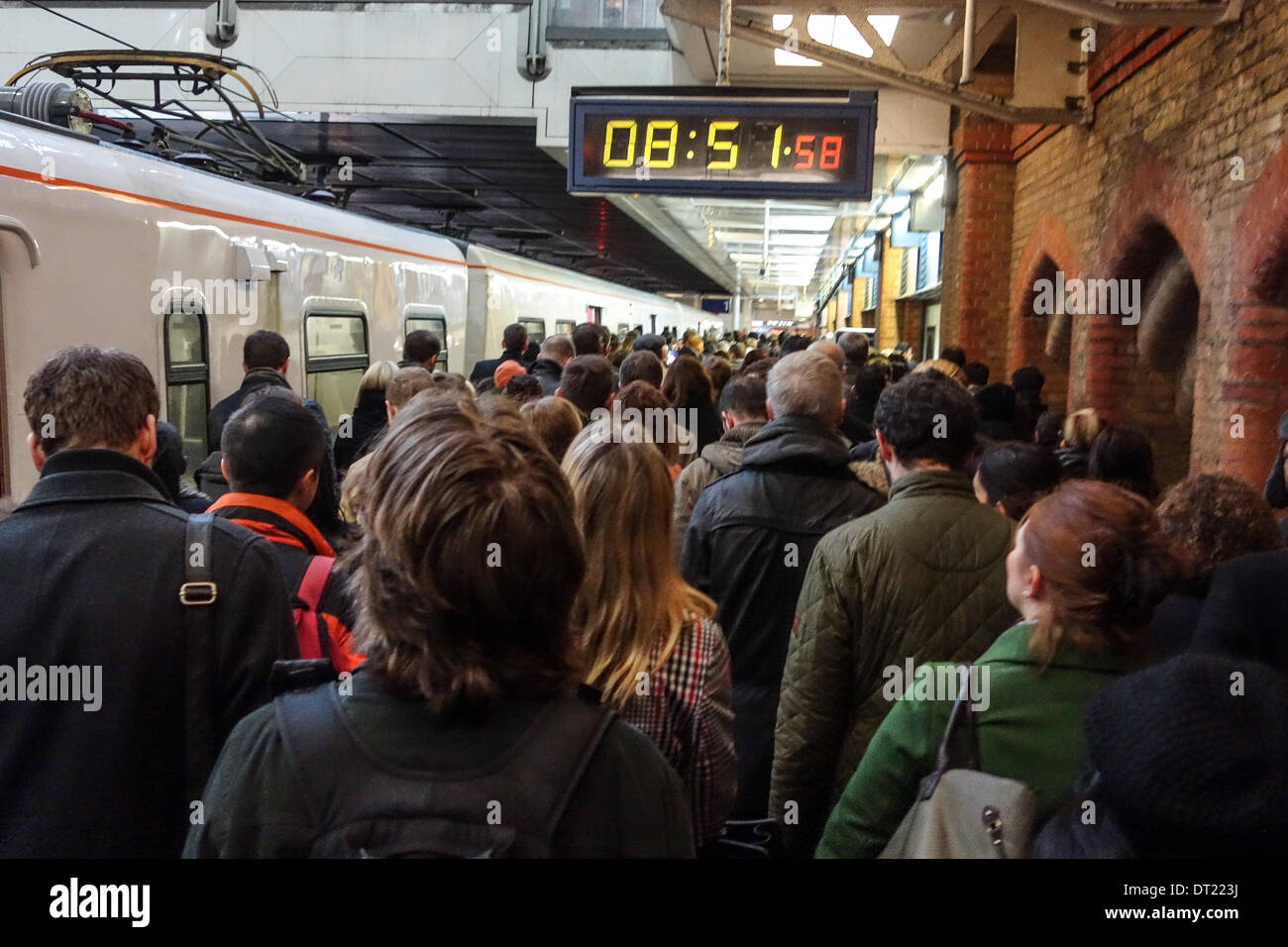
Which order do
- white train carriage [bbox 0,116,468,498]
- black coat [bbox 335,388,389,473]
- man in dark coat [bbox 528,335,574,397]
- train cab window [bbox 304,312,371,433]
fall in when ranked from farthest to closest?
train cab window [bbox 304,312,371,433]
man in dark coat [bbox 528,335,574,397]
black coat [bbox 335,388,389,473]
white train carriage [bbox 0,116,468,498]

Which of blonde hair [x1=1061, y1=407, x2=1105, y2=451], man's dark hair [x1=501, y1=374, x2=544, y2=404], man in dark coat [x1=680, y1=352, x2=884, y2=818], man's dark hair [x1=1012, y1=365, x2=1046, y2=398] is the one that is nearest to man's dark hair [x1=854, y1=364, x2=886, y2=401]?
man's dark hair [x1=1012, y1=365, x2=1046, y2=398]

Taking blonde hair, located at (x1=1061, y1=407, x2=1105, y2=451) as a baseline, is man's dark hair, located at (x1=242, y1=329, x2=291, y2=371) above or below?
above

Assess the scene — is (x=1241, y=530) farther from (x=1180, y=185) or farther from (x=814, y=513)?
(x=1180, y=185)

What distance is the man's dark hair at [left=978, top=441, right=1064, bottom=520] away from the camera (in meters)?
3.51

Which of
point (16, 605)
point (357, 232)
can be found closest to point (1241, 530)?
point (16, 605)

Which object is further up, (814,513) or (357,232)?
(357,232)

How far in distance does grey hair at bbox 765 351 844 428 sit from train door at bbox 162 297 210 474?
11.0 feet

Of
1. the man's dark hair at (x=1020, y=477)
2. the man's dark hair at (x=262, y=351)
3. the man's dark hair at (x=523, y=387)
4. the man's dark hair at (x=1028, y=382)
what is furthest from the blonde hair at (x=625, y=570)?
the man's dark hair at (x=1028, y=382)

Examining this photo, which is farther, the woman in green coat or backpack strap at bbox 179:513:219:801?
backpack strap at bbox 179:513:219:801

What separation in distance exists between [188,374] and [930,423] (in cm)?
433

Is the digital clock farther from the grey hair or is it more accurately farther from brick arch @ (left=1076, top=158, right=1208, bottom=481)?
the grey hair

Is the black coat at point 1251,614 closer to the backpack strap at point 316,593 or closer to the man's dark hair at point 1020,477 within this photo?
the man's dark hair at point 1020,477
